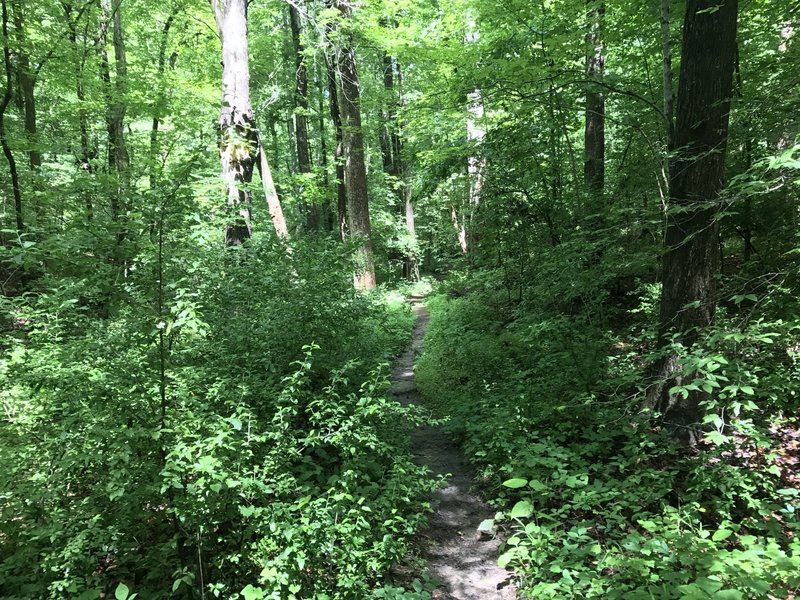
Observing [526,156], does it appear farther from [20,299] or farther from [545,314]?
[20,299]

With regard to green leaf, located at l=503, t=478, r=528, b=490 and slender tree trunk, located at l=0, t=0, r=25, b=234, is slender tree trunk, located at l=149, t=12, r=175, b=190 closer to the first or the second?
slender tree trunk, located at l=0, t=0, r=25, b=234

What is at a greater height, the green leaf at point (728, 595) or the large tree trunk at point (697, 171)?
the large tree trunk at point (697, 171)

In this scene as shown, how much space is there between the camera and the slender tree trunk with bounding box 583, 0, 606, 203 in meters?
6.86

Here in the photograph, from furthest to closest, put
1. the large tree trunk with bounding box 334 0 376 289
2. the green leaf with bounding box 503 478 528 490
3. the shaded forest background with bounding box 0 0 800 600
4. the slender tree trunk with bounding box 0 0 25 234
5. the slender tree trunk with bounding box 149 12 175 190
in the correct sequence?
the large tree trunk with bounding box 334 0 376 289, the slender tree trunk with bounding box 0 0 25 234, the slender tree trunk with bounding box 149 12 175 190, the green leaf with bounding box 503 478 528 490, the shaded forest background with bounding box 0 0 800 600

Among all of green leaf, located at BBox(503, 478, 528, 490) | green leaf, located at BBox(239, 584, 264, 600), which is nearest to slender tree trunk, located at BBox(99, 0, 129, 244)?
green leaf, located at BBox(239, 584, 264, 600)

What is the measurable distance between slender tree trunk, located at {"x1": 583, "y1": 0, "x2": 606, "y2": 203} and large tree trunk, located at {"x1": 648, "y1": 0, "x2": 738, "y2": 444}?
2.64 metres

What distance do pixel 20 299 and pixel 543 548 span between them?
6.24 meters

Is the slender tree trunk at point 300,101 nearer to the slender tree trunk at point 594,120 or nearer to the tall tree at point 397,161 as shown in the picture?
the tall tree at point 397,161

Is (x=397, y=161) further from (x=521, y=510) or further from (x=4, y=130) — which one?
(x=521, y=510)

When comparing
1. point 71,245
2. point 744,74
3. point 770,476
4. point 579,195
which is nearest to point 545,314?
point 579,195

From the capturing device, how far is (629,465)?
4227 mm

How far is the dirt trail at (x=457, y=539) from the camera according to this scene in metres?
3.35

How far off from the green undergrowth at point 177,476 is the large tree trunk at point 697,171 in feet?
9.50

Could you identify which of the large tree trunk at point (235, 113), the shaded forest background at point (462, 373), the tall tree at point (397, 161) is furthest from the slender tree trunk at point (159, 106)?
the tall tree at point (397, 161)
